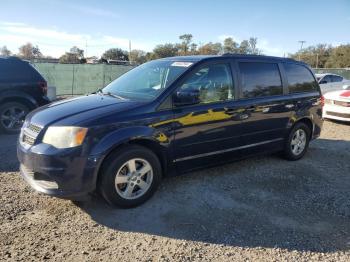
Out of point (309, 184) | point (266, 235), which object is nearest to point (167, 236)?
point (266, 235)

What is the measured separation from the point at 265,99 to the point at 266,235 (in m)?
2.49

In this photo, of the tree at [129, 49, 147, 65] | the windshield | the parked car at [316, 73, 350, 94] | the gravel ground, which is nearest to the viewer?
the gravel ground

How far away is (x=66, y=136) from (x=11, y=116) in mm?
5310

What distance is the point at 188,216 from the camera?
13.6 ft

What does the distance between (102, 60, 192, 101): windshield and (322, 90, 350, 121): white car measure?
6.70 m

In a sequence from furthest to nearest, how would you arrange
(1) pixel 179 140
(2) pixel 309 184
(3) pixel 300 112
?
(3) pixel 300 112, (2) pixel 309 184, (1) pixel 179 140

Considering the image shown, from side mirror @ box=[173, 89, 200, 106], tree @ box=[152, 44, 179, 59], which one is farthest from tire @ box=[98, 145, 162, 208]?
tree @ box=[152, 44, 179, 59]

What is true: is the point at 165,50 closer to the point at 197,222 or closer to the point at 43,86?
the point at 43,86

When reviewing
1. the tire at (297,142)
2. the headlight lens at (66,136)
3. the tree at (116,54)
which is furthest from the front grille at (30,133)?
the tree at (116,54)

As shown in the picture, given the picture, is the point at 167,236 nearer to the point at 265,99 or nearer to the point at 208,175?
the point at 208,175

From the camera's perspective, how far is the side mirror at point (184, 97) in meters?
4.52

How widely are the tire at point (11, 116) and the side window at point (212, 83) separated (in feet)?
17.4

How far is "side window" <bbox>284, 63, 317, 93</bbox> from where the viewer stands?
6215 millimetres

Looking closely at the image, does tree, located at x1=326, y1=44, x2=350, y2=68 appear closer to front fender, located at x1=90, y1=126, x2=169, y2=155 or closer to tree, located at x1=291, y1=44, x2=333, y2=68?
tree, located at x1=291, y1=44, x2=333, y2=68
